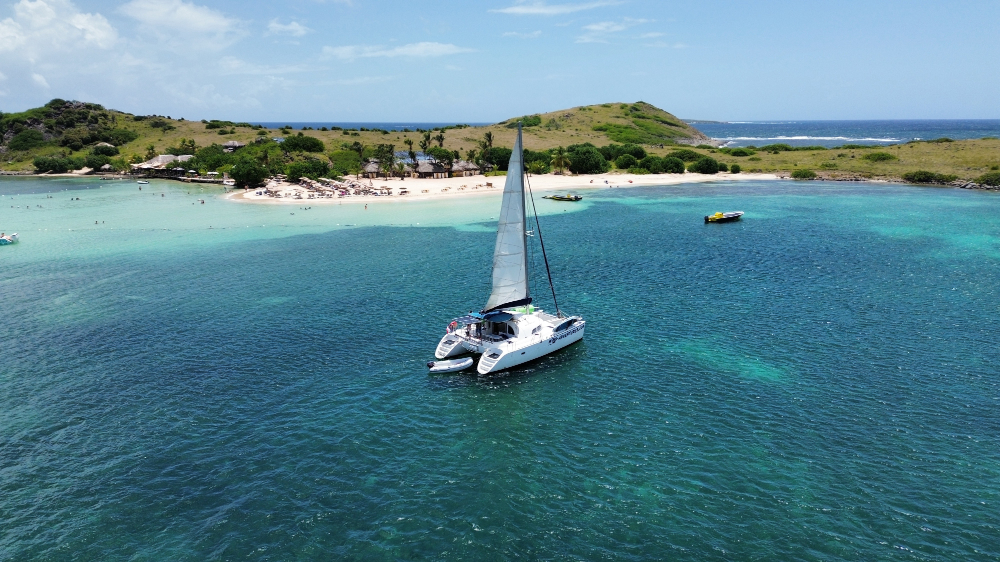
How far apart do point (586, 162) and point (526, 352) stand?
5095 inches

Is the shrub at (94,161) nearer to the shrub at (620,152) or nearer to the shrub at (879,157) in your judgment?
the shrub at (620,152)

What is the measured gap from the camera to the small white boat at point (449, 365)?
1561 inches

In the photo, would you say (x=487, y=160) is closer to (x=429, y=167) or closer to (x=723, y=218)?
(x=429, y=167)

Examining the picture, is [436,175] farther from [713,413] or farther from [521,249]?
[713,413]

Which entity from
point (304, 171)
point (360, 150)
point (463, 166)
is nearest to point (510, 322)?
point (304, 171)

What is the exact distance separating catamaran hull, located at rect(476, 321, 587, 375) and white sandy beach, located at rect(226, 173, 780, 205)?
82780mm

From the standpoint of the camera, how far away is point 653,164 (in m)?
164

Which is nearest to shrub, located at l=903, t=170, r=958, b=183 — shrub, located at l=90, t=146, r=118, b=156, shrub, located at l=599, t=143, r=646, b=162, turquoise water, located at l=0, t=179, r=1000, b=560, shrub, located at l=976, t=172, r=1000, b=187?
shrub, located at l=976, t=172, r=1000, b=187

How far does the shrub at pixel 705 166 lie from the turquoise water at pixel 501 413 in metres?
93.3

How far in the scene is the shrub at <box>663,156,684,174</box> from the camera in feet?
532

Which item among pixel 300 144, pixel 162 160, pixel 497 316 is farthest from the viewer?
pixel 300 144

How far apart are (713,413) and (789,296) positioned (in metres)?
27.0

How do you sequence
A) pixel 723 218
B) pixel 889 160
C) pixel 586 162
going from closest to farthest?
pixel 723 218
pixel 889 160
pixel 586 162

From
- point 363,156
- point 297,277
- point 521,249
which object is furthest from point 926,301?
point 363,156
